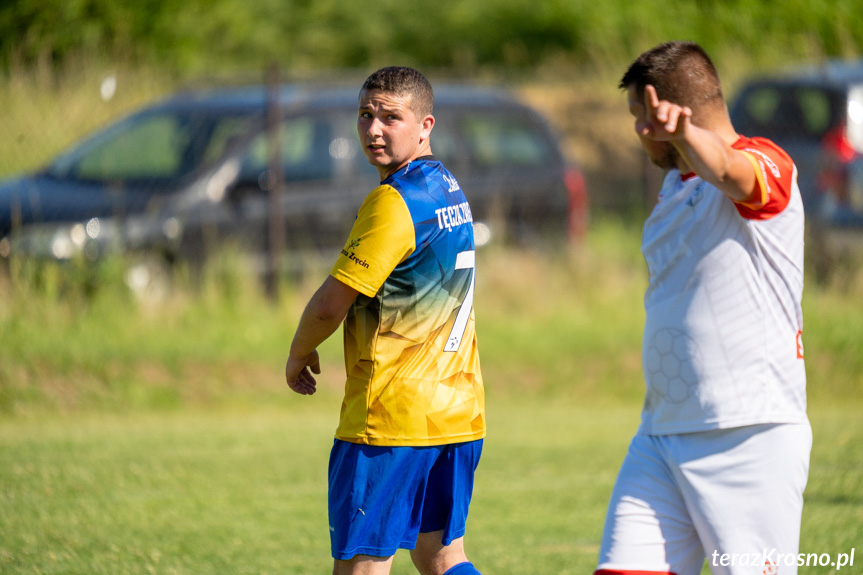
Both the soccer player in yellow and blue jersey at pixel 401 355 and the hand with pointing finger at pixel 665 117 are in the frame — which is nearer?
the hand with pointing finger at pixel 665 117

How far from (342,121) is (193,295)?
6.98 feet

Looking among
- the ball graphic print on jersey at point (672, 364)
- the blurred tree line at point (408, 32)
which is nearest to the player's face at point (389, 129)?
the ball graphic print on jersey at point (672, 364)

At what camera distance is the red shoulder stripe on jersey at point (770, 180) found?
9.79ft

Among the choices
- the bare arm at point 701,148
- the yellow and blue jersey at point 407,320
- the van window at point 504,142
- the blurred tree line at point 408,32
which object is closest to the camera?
the bare arm at point 701,148

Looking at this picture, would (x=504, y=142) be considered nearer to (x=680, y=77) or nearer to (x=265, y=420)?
(x=265, y=420)

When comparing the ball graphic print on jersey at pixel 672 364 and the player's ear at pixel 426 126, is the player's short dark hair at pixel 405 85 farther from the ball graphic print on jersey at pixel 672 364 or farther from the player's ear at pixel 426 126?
the ball graphic print on jersey at pixel 672 364

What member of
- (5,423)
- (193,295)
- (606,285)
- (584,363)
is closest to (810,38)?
(606,285)

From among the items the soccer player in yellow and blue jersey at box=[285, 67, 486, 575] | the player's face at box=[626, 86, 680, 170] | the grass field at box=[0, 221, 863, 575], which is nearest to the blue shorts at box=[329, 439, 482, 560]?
the soccer player in yellow and blue jersey at box=[285, 67, 486, 575]

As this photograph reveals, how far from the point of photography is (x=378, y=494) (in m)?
3.31

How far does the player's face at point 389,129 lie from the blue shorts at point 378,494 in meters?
0.91

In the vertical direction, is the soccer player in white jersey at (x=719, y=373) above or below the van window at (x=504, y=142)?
below

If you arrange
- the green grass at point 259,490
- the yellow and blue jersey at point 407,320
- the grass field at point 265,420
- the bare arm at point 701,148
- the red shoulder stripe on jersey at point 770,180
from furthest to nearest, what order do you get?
1. the grass field at point 265,420
2. the green grass at point 259,490
3. the yellow and blue jersey at point 407,320
4. the red shoulder stripe on jersey at point 770,180
5. the bare arm at point 701,148

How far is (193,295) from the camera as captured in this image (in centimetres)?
996

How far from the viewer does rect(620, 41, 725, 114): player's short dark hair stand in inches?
122
